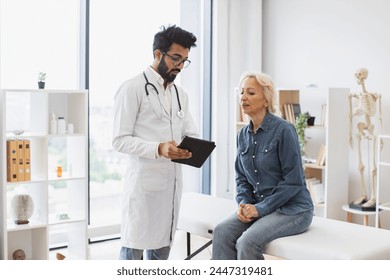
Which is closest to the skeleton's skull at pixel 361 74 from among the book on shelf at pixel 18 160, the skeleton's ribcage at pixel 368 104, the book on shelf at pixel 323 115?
the skeleton's ribcage at pixel 368 104

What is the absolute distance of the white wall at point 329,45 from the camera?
15.4ft

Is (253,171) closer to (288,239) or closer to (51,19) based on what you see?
(288,239)

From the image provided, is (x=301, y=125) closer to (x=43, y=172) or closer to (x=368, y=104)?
(x=368, y=104)

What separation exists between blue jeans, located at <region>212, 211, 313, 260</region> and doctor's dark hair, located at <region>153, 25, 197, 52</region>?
0.92 m

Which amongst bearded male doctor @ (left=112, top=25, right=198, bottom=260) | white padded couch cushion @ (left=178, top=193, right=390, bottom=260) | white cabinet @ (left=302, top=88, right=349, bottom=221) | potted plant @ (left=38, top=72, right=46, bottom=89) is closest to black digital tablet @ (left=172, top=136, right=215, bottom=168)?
bearded male doctor @ (left=112, top=25, right=198, bottom=260)

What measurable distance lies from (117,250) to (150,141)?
206cm

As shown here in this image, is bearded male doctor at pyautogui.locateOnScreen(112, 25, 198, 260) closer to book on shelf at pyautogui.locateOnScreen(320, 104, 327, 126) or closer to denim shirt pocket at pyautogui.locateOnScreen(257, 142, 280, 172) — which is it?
denim shirt pocket at pyautogui.locateOnScreen(257, 142, 280, 172)

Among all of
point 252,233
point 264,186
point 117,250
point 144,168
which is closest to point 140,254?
point 144,168

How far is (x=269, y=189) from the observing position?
2883 mm

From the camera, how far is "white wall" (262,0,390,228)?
470 cm

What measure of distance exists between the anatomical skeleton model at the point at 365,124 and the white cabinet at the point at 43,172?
6.90ft

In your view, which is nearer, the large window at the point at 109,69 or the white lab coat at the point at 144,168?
the white lab coat at the point at 144,168

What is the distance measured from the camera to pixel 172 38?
269 cm

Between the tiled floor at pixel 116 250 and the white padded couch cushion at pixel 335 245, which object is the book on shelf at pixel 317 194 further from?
the white padded couch cushion at pixel 335 245
